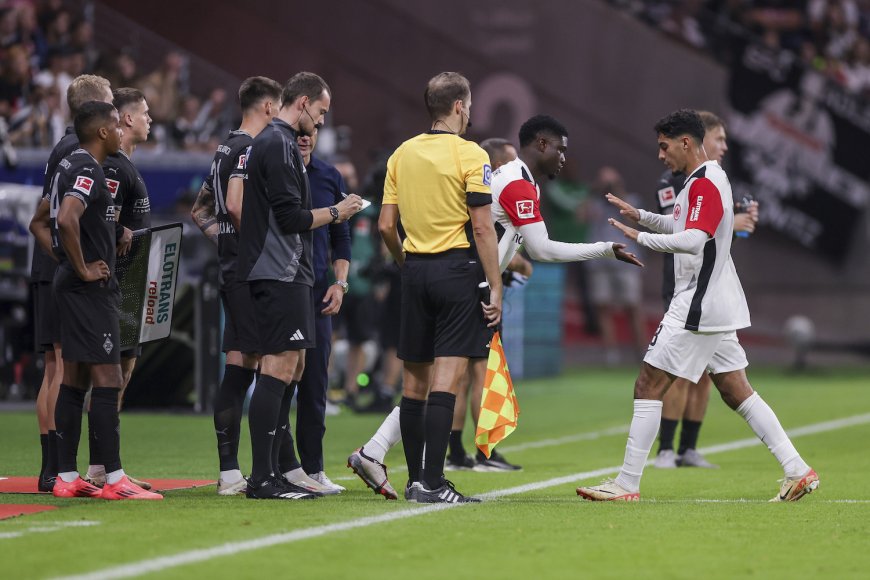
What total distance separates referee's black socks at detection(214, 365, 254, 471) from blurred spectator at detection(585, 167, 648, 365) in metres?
13.8

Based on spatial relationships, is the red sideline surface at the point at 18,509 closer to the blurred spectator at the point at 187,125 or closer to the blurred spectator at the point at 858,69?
the blurred spectator at the point at 187,125

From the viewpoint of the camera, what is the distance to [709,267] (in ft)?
25.6

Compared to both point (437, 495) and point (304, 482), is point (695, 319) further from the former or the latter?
point (304, 482)

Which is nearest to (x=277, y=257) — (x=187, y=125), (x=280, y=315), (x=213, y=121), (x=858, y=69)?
(x=280, y=315)

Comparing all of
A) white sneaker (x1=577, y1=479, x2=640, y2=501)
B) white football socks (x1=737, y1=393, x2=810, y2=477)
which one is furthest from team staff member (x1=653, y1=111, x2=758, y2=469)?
white sneaker (x1=577, y1=479, x2=640, y2=501)

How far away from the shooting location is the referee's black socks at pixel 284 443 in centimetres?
793

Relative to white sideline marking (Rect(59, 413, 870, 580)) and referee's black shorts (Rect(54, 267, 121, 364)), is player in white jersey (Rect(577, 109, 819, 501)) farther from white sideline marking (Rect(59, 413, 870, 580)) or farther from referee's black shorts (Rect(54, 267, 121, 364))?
referee's black shorts (Rect(54, 267, 121, 364))

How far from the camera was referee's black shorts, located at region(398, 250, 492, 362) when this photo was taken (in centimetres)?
726

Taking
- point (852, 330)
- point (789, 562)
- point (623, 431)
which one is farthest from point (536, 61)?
point (789, 562)

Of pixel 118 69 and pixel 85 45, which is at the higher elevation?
pixel 85 45

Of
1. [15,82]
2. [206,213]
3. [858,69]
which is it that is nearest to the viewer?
[206,213]

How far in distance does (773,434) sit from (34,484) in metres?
4.08

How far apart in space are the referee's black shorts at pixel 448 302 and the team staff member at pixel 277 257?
525 millimetres

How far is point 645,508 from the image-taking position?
7.32 metres
